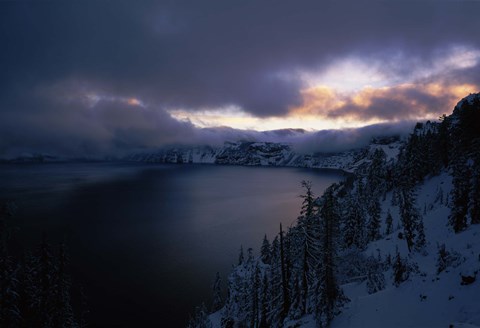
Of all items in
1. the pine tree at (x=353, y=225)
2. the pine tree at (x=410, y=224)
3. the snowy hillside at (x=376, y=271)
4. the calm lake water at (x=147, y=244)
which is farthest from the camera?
the pine tree at (x=353, y=225)

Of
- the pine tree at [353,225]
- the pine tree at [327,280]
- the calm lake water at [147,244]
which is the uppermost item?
the pine tree at [327,280]

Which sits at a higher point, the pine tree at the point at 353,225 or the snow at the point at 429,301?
the snow at the point at 429,301

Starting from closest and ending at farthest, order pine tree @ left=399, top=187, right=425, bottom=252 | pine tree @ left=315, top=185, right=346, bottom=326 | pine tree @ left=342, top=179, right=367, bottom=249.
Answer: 1. pine tree @ left=315, top=185, right=346, bottom=326
2. pine tree @ left=399, top=187, right=425, bottom=252
3. pine tree @ left=342, top=179, right=367, bottom=249

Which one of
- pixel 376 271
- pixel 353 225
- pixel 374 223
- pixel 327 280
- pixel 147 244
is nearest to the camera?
Answer: pixel 327 280

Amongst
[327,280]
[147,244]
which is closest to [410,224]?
[327,280]

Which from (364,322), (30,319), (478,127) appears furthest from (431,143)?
(30,319)

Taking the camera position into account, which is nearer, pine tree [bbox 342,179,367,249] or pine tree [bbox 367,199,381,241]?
pine tree [bbox 367,199,381,241]

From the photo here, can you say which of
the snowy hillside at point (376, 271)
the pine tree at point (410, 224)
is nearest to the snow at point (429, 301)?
the snowy hillside at point (376, 271)

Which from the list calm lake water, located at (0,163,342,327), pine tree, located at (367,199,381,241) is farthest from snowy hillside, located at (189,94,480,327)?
calm lake water, located at (0,163,342,327)

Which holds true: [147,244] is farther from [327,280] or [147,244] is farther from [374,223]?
[327,280]

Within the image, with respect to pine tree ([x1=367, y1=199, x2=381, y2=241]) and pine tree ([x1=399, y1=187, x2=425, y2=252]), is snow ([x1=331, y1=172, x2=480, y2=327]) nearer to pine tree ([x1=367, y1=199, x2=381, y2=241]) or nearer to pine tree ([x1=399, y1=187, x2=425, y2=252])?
pine tree ([x1=399, y1=187, x2=425, y2=252])

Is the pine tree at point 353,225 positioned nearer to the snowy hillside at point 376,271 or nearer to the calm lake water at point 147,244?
the snowy hillside at point 376,271

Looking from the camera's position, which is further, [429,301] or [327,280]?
[327,280]

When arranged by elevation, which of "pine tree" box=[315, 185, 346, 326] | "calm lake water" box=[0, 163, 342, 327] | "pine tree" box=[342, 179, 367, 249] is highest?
"pine tree" box=[315, 185, 346, 326]
